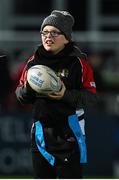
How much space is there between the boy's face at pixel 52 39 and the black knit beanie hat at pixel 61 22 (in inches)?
1.2

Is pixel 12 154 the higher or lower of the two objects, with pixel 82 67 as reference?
lower

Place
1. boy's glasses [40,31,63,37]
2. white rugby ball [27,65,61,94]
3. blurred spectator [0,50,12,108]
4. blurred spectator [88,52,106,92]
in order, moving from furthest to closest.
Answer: blurred spectator [88,52,106,92] < blurred spectator [0,50,12,108] < boy's glasses [40,31,63,37] < white rugby ball [27,65,61,94]

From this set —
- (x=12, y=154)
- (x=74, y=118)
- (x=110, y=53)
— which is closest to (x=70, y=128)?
(x=74, y=118)

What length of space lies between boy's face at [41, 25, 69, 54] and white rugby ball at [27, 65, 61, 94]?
0.15 metres

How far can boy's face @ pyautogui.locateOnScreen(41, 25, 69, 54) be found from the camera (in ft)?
20.1

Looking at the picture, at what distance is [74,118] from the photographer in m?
6.22

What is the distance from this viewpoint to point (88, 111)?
40.6 feet

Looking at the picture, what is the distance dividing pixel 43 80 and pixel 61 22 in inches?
18.1

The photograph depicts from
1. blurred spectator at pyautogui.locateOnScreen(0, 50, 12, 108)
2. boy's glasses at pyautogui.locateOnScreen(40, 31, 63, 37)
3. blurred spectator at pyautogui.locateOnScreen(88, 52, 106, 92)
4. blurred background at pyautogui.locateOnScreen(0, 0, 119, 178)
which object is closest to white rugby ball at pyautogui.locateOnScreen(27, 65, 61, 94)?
boy's glasses at pyautogui.locateOnScreen(40, 31, 63, 37)

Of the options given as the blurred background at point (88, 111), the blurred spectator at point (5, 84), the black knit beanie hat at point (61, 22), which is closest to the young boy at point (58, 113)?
the black knit beanie hat at point (61, 22)

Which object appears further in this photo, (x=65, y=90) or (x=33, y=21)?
(x=33, y=21)

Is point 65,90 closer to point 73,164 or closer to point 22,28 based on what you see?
point 73,164

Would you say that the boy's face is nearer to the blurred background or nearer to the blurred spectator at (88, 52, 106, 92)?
the blurred background

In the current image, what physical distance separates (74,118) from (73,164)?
1.11 ft
